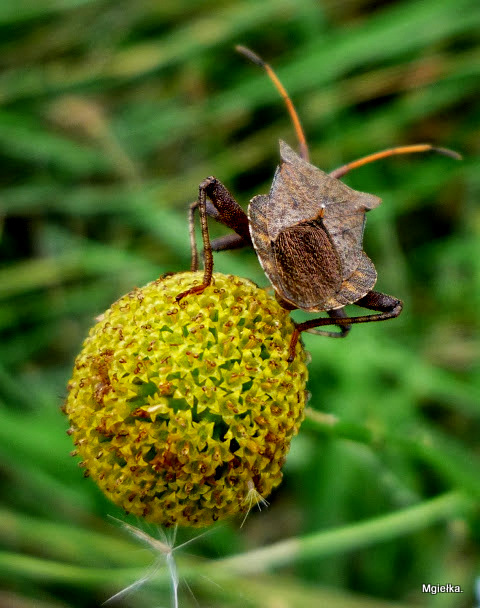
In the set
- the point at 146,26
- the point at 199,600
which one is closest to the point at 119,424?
the point at 199,600

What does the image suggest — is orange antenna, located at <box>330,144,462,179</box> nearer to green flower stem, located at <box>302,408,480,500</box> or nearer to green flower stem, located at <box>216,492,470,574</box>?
green flower stem, located at <box>302,408,480,500</box>

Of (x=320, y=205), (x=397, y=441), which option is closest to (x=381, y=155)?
(x=320, y=205)

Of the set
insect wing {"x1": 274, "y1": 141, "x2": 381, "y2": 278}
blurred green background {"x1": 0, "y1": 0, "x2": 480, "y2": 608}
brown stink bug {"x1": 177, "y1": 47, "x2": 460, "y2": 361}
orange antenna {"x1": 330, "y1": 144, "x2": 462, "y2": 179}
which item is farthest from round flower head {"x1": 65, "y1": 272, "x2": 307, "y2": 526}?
blurred green background {"x1": 0, "y1": 0, "x2": 480, "y2": 608}

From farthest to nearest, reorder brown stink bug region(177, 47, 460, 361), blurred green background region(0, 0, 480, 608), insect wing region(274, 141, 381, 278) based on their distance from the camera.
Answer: blurred green background region(0, 0, 480, 608)
insect wing region(274, 141, 381, 278)
brown stink bug region(177, 47, 460, 361)

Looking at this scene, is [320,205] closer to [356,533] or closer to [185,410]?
[185,410]

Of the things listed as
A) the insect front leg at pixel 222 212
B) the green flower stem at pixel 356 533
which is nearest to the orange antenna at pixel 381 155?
the insect front leg at pixel 222 212

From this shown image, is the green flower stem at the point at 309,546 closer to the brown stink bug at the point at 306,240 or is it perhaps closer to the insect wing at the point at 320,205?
the brown stink bug at the point at 306,240

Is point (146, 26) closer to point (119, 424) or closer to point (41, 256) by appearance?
point (41, 256)
